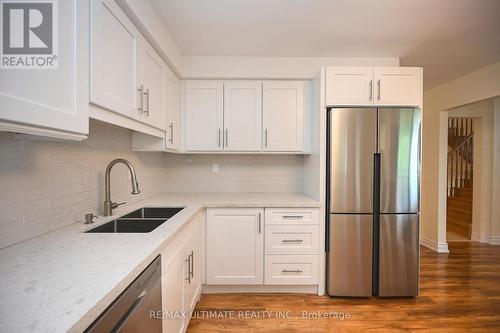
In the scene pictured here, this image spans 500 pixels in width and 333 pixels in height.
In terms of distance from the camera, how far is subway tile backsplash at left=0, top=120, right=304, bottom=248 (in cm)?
112

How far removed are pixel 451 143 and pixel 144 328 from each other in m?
6.86

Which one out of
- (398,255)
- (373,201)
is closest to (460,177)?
(398,255)

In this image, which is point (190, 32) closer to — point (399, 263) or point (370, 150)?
point (370, 150)

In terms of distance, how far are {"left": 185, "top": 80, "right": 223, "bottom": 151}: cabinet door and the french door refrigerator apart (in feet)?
3.86

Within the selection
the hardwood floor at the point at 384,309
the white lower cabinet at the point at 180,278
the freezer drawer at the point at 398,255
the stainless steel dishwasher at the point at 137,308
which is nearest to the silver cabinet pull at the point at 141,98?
the white lower cabinet at the point at 180,278

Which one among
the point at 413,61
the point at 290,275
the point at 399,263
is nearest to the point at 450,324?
the point at 399,263

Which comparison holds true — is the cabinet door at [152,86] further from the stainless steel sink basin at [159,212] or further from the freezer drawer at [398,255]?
the freezer drawer at [398,255]

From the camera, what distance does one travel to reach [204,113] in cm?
273

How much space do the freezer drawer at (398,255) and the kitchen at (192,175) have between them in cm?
1

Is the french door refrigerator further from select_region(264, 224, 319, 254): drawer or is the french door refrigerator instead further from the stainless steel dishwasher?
the stainless steel dishwasher

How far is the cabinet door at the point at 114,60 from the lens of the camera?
1.15m

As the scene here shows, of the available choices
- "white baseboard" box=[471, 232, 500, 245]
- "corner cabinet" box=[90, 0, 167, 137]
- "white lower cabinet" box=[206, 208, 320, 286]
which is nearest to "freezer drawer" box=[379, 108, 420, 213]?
"white lower cabinet" box=[206, 208, 320, 286]

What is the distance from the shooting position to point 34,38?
2.76 feet

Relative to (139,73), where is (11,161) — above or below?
below
